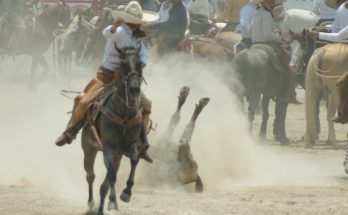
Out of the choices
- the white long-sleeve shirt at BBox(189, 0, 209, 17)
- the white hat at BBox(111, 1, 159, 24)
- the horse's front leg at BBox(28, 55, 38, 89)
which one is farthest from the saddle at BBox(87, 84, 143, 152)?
the horse's front leg at BBox(28, 55, 38, 89)

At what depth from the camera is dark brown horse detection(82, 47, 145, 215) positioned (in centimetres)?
1052

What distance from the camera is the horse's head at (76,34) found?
27266 millimetres

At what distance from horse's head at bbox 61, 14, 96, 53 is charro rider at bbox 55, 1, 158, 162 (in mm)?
15426

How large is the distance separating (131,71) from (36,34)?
1910 cm

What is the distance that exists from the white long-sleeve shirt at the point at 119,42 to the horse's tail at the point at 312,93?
690 centimetres

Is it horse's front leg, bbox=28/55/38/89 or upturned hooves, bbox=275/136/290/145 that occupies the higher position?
upturned hooves, bbox=275/136/290/145

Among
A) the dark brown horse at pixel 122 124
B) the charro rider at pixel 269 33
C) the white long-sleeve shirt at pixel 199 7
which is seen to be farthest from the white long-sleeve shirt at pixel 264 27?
the dark brown horse at pixel 122 124

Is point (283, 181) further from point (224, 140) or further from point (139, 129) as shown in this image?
point (139, 129)

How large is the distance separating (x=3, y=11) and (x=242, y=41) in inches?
400

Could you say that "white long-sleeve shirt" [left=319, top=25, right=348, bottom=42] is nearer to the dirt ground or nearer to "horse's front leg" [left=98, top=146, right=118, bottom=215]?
the dirt ground

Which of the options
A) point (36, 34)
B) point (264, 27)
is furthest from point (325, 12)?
point (36, 34)

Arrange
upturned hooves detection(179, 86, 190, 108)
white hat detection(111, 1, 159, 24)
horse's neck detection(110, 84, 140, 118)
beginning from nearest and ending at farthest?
1. horse's neck detection(110, 84, 140, 118)
2. white hat detection(111, 1, 159, 24)
3. upturned hooves detection(179, 86, 190, 108)

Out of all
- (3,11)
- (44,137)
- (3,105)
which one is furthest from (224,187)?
(3,11)

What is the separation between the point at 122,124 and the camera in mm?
10734
